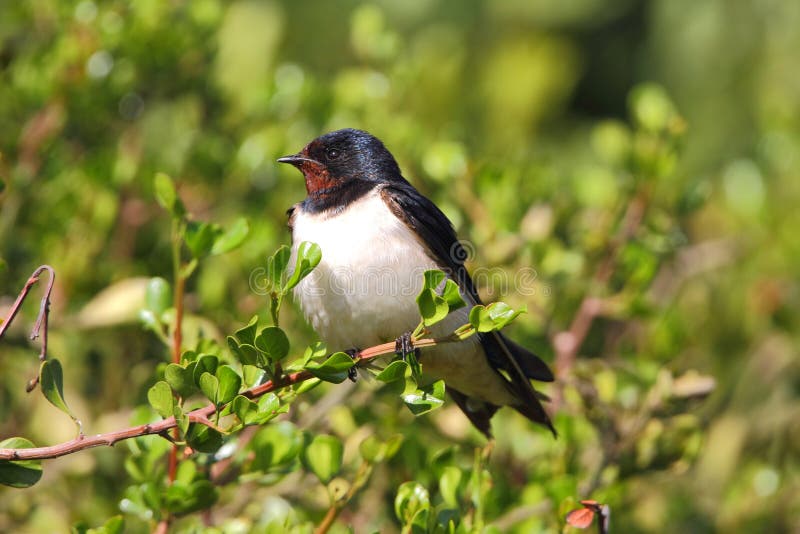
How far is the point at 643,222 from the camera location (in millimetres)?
3604

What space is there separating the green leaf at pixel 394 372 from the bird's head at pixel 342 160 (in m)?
1.41

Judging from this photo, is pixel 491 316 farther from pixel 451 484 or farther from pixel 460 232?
pixel 460 232

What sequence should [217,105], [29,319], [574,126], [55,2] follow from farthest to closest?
1. [574,126]
2. [217,105]
3. [55,2]
4. [29,319]

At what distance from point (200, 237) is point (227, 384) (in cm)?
54

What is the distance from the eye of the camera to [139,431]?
189 centimetres

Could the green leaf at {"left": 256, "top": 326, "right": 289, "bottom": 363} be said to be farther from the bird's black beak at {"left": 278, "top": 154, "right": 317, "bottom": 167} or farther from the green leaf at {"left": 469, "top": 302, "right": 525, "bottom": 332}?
the bird's black beak at {"left": 278, "top": 154, "right": 317, "bottom": 167}

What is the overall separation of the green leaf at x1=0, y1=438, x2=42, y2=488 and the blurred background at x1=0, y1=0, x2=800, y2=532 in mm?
1013

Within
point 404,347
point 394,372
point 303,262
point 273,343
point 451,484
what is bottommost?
point 451,484

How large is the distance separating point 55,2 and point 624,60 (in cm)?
485

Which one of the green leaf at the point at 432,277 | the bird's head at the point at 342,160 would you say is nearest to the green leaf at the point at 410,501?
the green leaf at the point at 432,277

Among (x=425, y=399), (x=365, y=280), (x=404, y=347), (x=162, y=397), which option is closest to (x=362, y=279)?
(x=365, y=280)

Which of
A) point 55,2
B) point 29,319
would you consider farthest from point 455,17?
point 29,319

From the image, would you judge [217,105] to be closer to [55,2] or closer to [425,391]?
[55,2]

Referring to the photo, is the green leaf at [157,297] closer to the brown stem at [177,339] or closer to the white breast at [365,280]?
the brown stem at [177,339]
